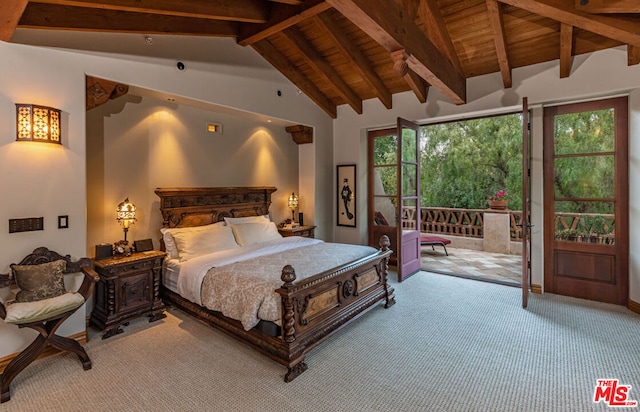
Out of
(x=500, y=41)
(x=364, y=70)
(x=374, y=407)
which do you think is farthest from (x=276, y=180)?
(x=374, y=407)

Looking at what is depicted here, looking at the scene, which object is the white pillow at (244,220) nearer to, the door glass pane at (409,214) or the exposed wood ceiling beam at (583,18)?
the door glass pane at (409,214)

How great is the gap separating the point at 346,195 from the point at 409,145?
4.90 feet

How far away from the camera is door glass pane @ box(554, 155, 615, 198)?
3.92m

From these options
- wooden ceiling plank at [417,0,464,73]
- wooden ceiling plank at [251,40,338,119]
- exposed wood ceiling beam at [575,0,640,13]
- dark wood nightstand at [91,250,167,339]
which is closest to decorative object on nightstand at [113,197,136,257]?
dark wood nightstand at [91,250,167,339]

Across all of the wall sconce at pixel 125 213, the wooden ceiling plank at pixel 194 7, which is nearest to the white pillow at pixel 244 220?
the wall sconce at pixel 125 213

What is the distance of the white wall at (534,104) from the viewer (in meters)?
3.67

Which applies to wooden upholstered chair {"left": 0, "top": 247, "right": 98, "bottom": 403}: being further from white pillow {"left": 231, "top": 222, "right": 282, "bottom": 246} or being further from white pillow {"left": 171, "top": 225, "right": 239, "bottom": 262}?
white pillow {"left": 231, "top": 222, "right": 282, "bottom": 246}

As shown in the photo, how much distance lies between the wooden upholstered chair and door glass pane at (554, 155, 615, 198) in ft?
17.6

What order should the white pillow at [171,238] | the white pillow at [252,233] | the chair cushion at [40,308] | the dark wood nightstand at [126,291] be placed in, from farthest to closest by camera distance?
the white pillow at [252,233] < the white pillow at [171,238] < the dark wood nightstand at [126,291] < the chair cushion at [40,308]

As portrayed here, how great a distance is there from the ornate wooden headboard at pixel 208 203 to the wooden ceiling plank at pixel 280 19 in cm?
210

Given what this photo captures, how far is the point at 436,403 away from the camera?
7.10 feet

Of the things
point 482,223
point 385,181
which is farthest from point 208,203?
point 482,223

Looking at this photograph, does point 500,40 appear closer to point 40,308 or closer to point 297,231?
point 297,231

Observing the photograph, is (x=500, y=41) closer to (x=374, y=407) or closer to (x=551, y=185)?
(x=551, y=185)
